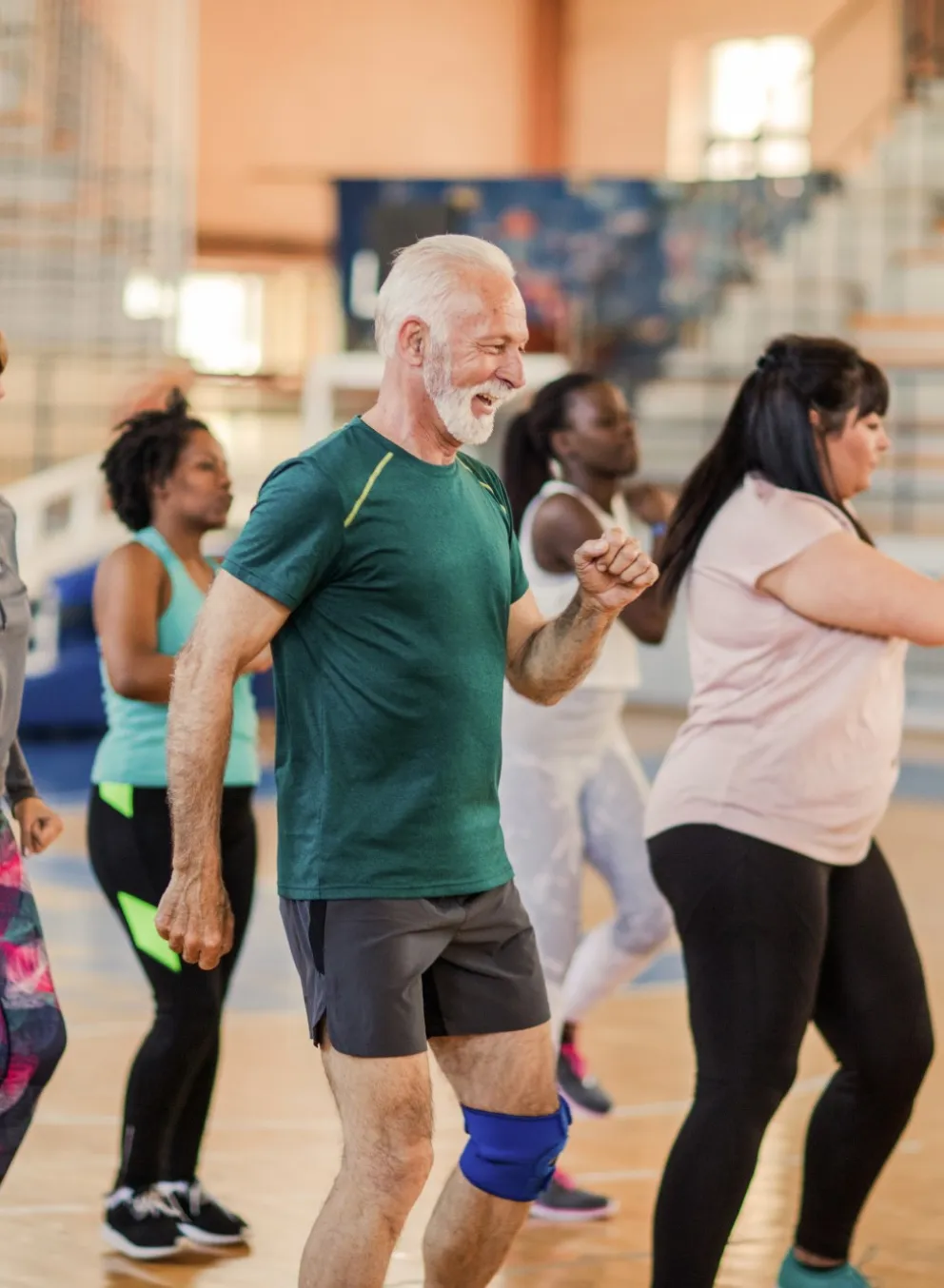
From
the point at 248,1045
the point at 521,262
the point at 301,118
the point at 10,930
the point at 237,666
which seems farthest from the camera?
Result: the point at 301,118

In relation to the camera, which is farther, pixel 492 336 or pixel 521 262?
pixel 521 262

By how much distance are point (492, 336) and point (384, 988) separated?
2.90 feet

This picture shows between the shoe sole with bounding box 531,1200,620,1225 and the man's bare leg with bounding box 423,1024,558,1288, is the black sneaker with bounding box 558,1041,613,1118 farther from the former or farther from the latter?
the man's bare leg with bounding box 423,1024,558,1288

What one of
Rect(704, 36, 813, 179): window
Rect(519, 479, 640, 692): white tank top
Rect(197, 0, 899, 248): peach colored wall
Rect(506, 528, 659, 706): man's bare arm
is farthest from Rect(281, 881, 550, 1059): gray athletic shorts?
Rect(197, 0, 899, 248): peach colored wall

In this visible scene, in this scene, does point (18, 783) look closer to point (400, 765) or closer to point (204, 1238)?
point (400, 765)

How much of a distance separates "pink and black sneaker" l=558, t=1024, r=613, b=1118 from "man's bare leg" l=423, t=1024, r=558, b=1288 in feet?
6.18

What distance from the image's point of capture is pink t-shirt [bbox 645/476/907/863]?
3.22 metres

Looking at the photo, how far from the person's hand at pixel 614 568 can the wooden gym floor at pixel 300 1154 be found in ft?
5.00

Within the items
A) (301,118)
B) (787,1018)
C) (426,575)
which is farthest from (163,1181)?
(301,118)

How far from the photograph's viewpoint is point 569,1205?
411cm

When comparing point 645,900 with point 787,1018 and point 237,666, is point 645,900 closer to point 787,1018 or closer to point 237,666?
point 787,1018

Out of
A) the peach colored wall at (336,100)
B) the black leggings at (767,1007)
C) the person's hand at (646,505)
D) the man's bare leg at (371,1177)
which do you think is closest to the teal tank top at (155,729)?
the black leggings at (767,1007)

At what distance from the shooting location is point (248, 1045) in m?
5.45

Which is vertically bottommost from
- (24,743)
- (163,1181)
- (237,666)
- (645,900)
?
(24,743)
